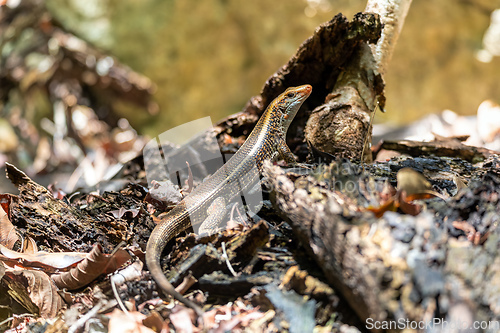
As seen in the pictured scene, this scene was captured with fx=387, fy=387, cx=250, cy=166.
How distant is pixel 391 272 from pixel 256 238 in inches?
36.3

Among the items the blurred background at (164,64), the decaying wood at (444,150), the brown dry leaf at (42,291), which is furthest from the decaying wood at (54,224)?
the blurred background at (164,64)

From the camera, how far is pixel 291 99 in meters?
3.71

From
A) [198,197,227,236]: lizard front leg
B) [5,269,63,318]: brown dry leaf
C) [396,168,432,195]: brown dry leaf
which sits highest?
[396,168,432,195]: brown dry leaf

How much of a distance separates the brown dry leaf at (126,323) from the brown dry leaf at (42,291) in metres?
0.56

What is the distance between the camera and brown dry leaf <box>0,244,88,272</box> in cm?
266

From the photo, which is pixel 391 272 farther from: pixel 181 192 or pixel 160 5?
pixel 160 5

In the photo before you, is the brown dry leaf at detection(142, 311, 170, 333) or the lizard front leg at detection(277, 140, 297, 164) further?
the lizard front leg at detection(277, 140, 297, 164)

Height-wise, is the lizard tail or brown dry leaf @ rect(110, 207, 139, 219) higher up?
brown dry leaf @ rect(110, 207, 139, 219)

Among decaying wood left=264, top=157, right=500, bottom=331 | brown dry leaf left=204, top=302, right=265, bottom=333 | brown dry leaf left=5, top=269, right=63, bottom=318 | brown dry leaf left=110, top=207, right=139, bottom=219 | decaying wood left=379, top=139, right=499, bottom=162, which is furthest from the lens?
decaying wood left=379, top=139, right=499, bottom=162

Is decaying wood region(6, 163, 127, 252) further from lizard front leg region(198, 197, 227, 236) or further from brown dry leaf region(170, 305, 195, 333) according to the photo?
brown dry leaf region(170, 305, 195, 333)

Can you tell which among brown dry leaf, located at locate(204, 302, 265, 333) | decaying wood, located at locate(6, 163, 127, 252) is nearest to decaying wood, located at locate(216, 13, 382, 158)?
decaying wood, located at locate(6, 163, 127, 252)

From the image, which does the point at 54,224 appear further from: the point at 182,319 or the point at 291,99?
the point at 291,99

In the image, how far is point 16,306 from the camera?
2.73 meters

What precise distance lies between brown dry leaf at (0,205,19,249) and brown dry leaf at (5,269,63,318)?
0.93ft
